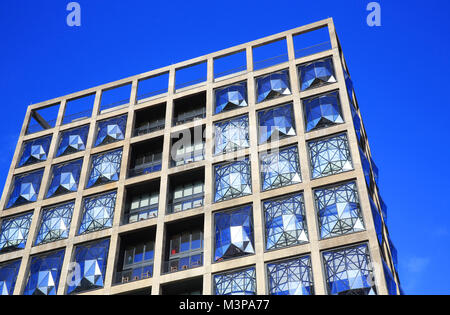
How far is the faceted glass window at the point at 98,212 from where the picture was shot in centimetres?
4647

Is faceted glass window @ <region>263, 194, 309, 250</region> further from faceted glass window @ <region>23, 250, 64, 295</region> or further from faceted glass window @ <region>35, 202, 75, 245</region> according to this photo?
faceted glass window @ <region>35, 202, 75, 245</region>

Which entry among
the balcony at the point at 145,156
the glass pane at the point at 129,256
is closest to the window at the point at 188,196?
the balcony at the point at 145,156

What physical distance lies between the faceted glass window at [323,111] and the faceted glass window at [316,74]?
1.57m

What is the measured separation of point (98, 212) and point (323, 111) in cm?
1803

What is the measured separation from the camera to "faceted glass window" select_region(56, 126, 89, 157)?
175 feet

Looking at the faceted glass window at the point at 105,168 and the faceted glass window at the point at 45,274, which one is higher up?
the faceted glass window at the point at 105,168

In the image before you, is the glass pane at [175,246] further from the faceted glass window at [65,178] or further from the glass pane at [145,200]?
the faceted glass window at [65,178]

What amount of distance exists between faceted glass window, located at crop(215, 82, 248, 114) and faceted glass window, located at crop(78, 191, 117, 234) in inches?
428

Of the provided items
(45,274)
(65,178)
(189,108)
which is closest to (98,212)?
(65,178)

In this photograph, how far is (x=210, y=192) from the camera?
148 ft

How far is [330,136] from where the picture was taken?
4494 cm

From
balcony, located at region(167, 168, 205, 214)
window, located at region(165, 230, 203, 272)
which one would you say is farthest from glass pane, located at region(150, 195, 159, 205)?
window, located at region(165, 230, 203, 272)

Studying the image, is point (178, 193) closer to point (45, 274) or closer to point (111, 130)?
point (111, 130)
